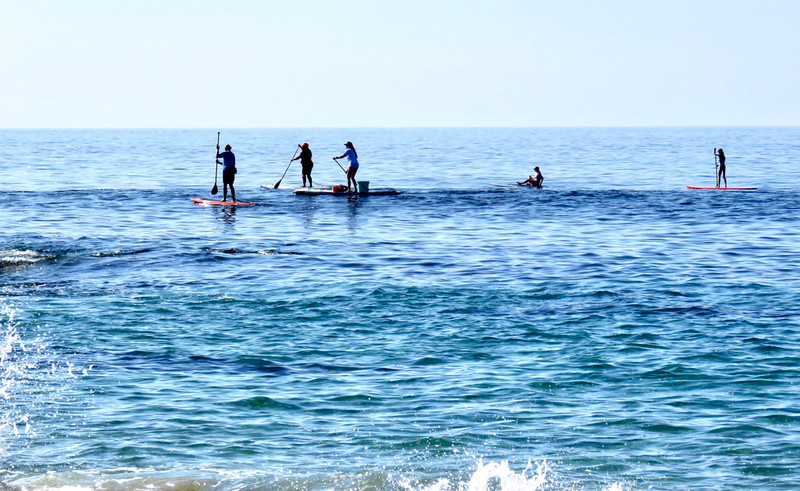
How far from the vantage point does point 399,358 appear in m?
15.1

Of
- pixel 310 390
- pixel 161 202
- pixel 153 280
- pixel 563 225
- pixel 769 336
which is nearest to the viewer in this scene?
pixel 310 390

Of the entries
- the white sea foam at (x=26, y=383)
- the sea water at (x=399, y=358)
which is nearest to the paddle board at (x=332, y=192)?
the sea water at (x=399, y=358)

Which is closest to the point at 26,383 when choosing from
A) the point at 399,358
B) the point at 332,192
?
the point at 399,358

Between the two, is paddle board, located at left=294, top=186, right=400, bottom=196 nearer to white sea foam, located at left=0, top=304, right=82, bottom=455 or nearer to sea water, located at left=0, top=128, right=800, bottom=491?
sea water, located at left=0, top=128, right=800, bottom=491

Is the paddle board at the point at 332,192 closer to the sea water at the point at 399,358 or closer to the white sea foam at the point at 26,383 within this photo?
the sea water at the point at 399,358

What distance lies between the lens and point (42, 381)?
14.1 m

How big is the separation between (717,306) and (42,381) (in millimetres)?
12040

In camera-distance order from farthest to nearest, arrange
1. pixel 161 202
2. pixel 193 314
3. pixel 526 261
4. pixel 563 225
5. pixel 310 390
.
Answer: pixel 161 202, pixel 563 225, pixel 526 261, pixel 193 314, pixel 310 390

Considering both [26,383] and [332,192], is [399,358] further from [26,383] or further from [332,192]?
[332,192]

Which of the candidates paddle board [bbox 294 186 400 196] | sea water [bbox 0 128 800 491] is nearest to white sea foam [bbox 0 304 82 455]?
sea water [bbox 0 128 800 491]

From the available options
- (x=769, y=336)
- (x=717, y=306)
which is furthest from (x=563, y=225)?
(x=769, y=336)

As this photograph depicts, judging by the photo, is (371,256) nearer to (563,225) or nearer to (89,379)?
(563,225)

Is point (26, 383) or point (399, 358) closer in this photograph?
point (26, 383)

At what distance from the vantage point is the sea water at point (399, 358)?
430 inches
